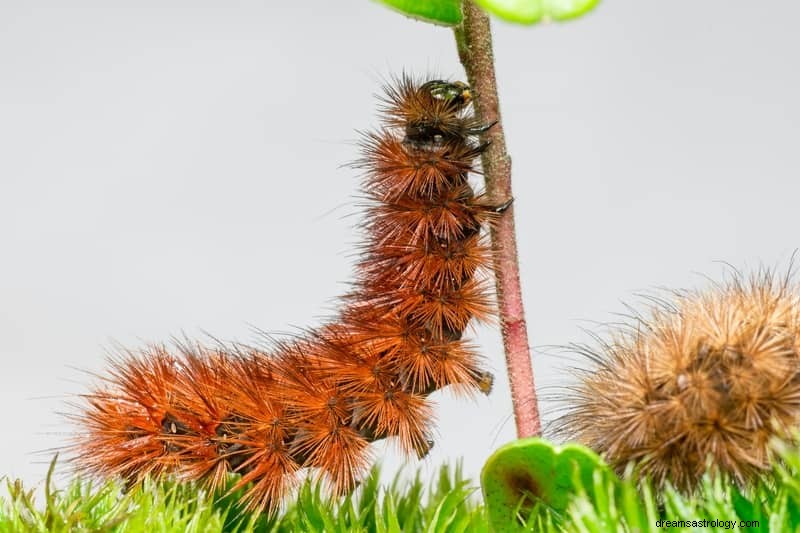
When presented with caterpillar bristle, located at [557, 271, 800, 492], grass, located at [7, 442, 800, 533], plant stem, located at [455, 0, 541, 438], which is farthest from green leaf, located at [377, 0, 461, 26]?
grass, located at [7, 442, 800, 533]

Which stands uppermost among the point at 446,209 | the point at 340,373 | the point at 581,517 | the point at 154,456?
the point at 446,209

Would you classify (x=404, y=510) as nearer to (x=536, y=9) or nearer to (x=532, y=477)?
(x=532, y=477)

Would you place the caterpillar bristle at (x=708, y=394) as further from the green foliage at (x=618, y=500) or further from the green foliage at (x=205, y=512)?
the green foliage at (x=205, y=512)

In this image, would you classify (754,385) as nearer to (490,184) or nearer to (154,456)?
(490,184)

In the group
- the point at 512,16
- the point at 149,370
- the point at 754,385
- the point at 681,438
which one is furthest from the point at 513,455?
the point at 149,370

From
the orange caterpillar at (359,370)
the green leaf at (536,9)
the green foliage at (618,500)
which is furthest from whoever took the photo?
the orange caterpillar at (359,370)

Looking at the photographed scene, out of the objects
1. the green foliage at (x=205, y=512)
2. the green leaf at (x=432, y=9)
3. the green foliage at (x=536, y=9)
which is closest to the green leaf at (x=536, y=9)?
the green foliage at (x=536, y=9)
